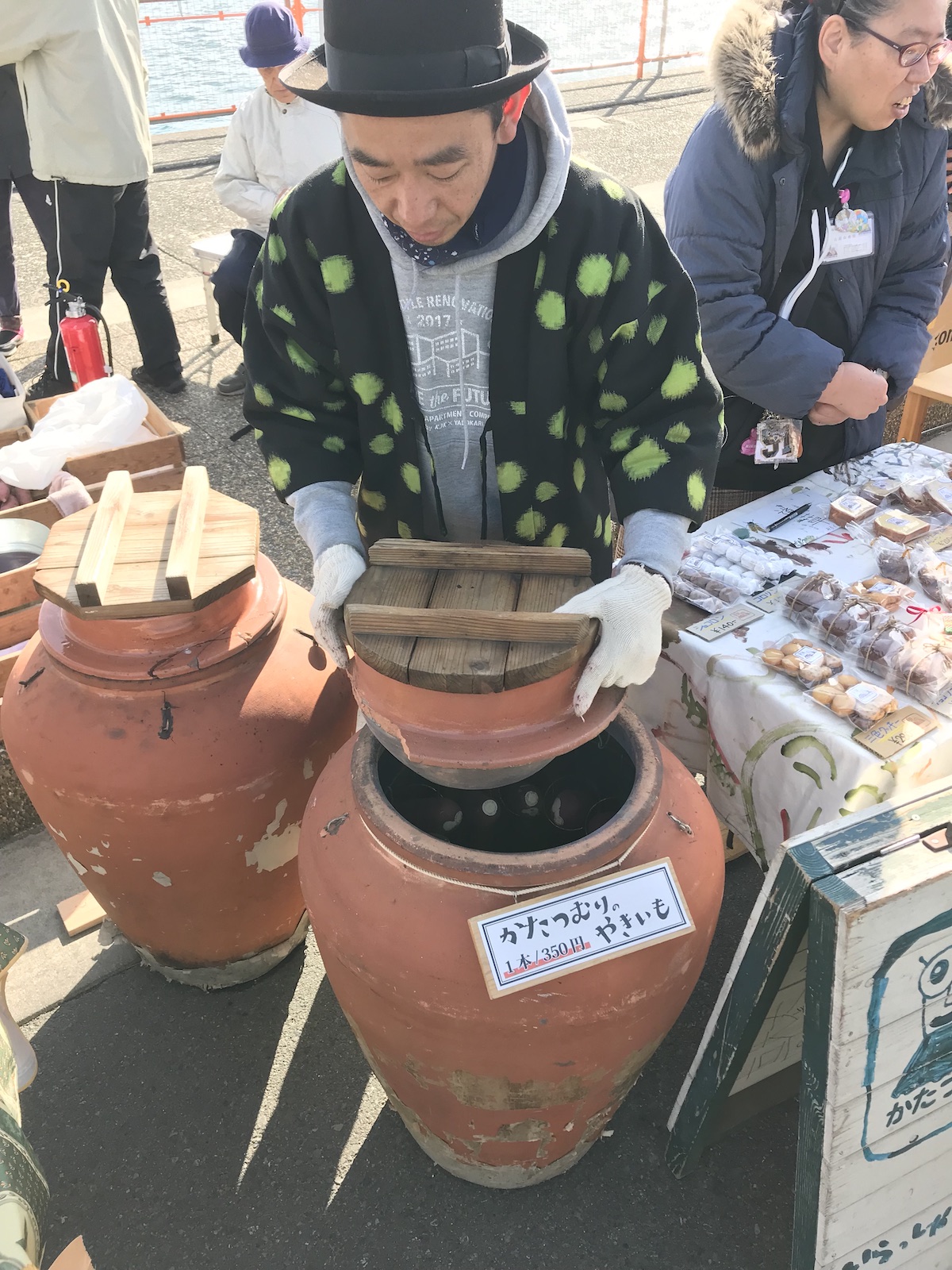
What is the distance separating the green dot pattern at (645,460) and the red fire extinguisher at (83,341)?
9.86 ft

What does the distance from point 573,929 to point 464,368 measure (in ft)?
3.09

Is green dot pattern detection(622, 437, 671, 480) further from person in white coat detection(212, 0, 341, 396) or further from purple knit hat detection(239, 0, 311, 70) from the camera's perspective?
purple knit hat detection(239, 0, 311, 70)

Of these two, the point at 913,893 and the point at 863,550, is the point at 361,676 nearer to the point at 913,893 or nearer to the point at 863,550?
the point at 913,893

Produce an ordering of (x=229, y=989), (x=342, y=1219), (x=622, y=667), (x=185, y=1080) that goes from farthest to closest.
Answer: (x=229, y=989)
(x=185, y=1080)
(x=342, y=1219)
(x=622, y=667)

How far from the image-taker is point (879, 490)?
2463 millimetres

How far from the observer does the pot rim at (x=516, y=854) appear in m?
1.47

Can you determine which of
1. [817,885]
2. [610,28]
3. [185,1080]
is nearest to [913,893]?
[817,885]

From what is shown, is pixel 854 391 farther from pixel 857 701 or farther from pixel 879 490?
pixel 857 701

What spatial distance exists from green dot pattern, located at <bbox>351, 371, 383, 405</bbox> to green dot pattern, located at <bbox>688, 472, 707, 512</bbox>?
1.87 ft

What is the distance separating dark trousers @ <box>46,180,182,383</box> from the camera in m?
4.18

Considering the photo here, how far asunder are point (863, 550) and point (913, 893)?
1154 millimetres

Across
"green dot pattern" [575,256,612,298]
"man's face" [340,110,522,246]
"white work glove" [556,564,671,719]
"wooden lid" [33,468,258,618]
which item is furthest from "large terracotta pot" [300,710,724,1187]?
"man's face" [340,110,522,246]

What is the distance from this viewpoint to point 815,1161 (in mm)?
1512

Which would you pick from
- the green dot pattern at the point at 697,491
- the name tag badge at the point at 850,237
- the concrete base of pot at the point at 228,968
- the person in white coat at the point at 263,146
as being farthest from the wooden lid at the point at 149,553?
the person in white coat at the point at 263,146
